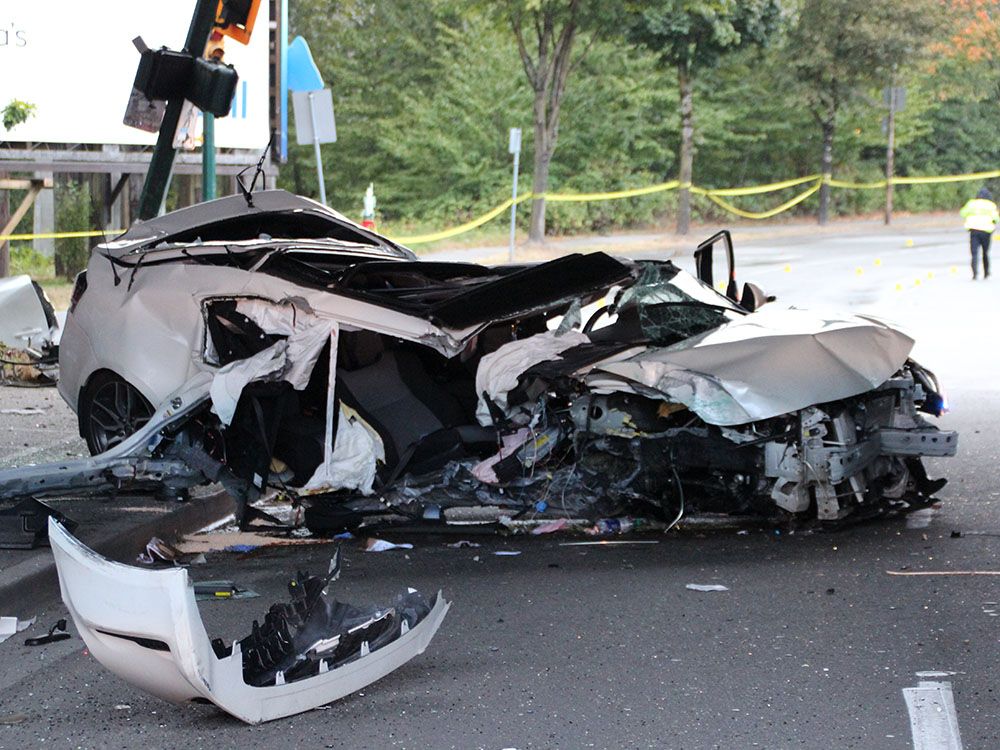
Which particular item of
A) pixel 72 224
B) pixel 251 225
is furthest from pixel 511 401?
pixel 72 224

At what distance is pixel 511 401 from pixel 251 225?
2.47 metres

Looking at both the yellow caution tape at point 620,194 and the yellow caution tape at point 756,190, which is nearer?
the yellow caution tape at point 620,194

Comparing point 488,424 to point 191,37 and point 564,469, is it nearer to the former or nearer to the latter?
point 564,469

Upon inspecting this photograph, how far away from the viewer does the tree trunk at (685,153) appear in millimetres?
38156

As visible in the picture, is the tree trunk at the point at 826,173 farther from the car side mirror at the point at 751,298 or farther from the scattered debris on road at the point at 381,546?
the scattered debris on road at the point at 381,546

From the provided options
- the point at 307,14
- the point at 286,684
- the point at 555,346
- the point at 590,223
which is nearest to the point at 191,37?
the point at 555,346

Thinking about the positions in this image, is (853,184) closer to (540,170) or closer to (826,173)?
(826,173)

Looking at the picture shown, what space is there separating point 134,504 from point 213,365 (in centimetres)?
120

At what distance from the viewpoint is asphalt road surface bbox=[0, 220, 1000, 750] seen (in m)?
4.81

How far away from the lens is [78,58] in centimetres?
2014

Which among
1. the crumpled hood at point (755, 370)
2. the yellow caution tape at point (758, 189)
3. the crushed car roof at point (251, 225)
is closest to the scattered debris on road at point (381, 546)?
the crumpled hood at point (755, 370)

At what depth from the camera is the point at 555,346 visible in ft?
24.6

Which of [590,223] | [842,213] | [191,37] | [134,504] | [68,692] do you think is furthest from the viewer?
[842,213]

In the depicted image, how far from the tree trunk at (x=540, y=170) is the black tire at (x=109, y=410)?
2610 centimetres
